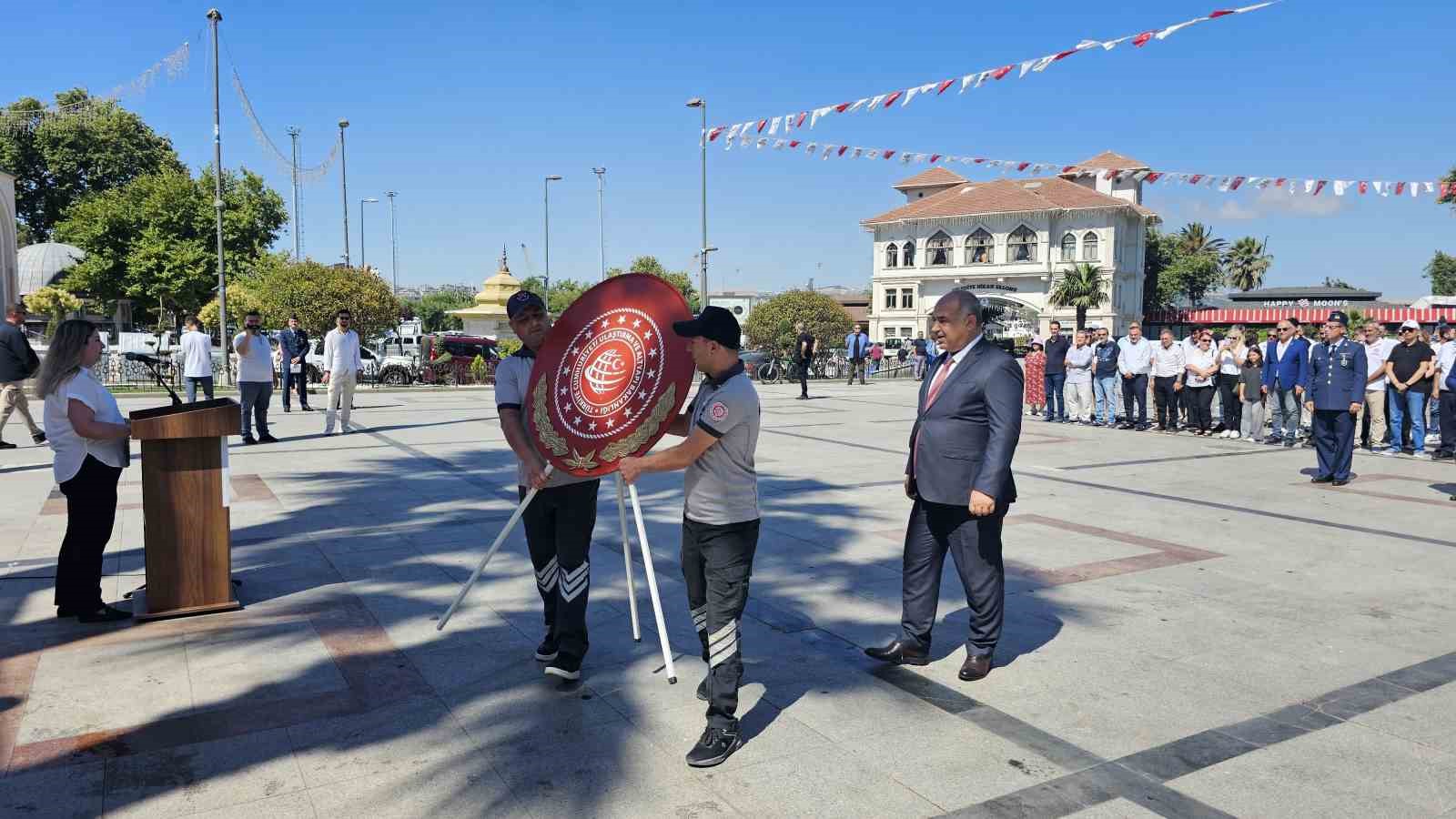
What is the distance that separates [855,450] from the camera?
42.8 feet

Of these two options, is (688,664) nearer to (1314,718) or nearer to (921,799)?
(921,799)

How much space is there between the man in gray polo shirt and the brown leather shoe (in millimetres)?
1319

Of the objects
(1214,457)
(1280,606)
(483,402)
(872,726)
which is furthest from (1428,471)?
(483,402)

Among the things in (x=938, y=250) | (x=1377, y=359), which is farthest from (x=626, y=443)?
(x=938, y=250)

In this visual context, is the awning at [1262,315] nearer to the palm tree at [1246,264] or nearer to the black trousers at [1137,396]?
the palm tree at [1246,264]

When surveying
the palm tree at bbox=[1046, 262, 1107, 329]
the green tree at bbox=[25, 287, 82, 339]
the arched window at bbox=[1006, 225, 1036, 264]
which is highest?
the arched window at bbox=[1006, 225, 1036, 264]

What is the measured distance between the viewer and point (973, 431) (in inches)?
179

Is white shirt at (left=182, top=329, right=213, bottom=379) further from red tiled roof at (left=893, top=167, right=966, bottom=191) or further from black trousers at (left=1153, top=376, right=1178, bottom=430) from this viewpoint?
red tiled roof at (left=893, top=167, right=966, bottom=191)

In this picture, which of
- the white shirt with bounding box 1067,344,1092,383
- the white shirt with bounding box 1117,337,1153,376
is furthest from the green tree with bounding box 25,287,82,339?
the white shirt with bounding box 1117,337,1153,376

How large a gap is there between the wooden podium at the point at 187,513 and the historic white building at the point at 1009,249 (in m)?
61.7

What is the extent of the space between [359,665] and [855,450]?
9.10 metres

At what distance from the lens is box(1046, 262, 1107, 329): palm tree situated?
60531 millimetres

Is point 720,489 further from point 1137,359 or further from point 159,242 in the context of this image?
point 159,242

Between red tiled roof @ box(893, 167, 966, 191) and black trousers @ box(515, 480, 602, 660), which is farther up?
red tiled roof @ box(893, 167, 966, 191)
